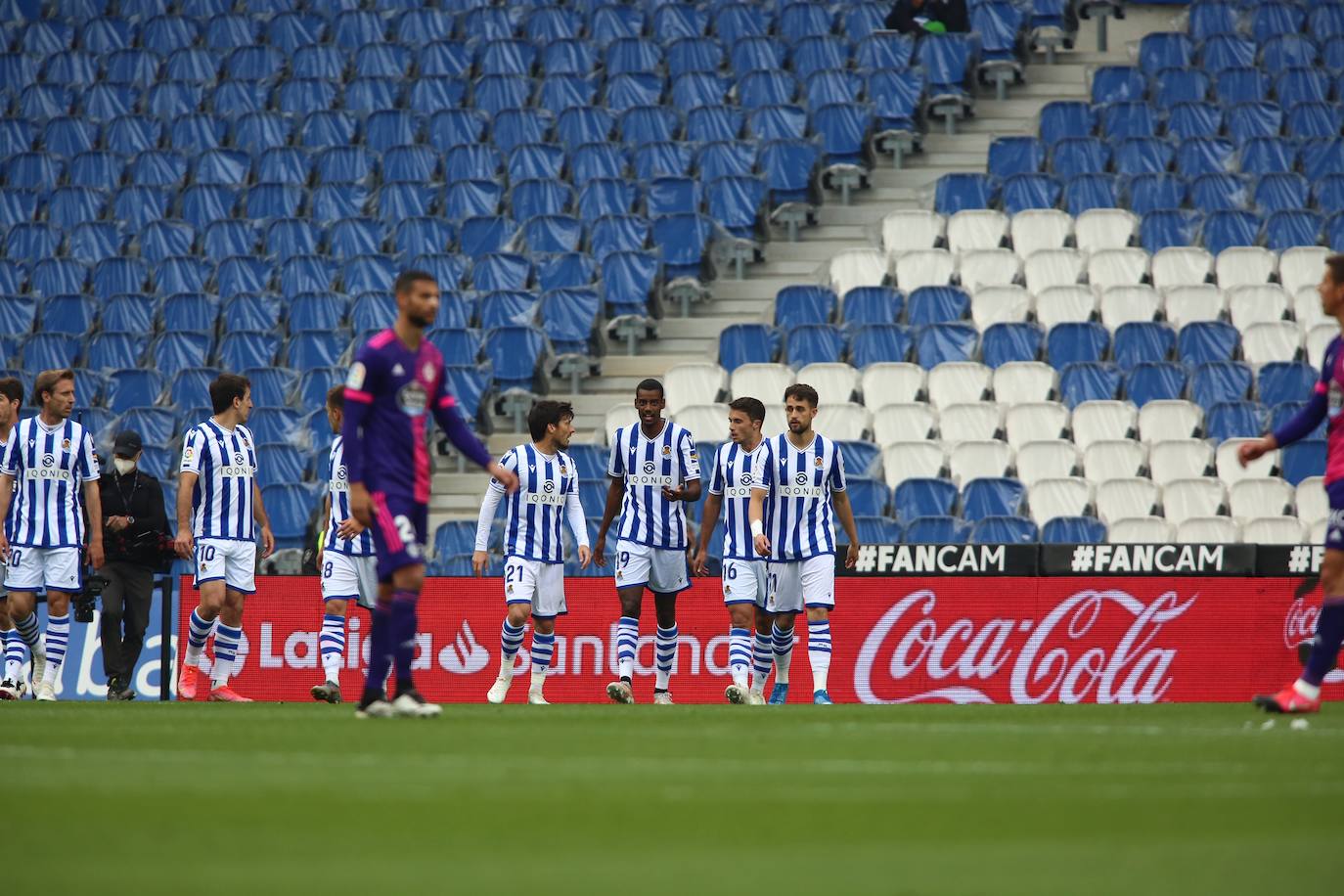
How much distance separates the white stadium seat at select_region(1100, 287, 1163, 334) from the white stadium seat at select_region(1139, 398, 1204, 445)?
1542mm

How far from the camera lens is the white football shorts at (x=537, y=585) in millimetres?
13031

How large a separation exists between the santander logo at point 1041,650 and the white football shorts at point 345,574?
4220mm

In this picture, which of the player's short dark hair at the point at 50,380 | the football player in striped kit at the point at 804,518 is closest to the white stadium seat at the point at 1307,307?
the football player in striped kit at the point at 804,518

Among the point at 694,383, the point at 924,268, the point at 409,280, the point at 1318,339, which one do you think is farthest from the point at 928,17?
the point at 409,280

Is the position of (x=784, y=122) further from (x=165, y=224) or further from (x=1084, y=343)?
(x=165, y=224)

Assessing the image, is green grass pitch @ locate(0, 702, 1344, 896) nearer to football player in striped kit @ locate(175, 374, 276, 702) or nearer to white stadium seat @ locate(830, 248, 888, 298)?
football player in striped kit @ locate(175, 374, 276, 702)

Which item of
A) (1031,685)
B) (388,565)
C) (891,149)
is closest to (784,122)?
(891,149)

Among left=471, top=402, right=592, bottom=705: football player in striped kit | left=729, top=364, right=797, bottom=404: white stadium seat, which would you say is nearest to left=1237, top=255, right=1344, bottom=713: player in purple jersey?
left=471, top=402, right=592, bottom=705: football player in striped kit

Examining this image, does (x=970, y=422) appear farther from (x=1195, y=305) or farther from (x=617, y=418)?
(x=617, y=418)

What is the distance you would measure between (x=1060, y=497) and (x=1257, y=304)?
3.70m

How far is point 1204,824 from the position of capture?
198 inches

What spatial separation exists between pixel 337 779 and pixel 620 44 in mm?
18812

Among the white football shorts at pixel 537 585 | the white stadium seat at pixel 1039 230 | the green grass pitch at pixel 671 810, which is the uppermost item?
the white stadium seat at pixel 1039 230

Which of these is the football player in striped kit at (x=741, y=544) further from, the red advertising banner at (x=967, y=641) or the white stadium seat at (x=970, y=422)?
the white stadium seat at (x=970, y=422)
